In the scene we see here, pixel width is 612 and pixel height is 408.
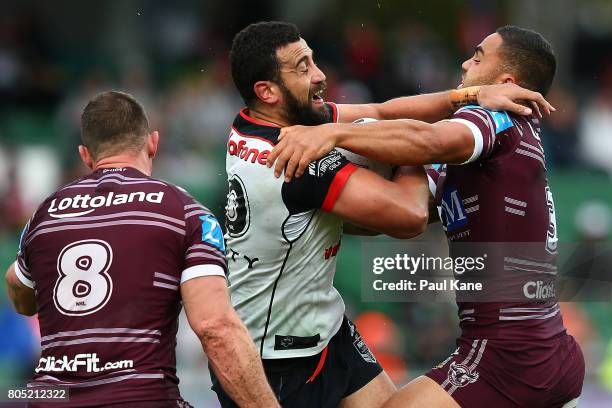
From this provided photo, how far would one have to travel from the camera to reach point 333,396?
6.00 m

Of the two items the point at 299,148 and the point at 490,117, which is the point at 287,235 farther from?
the point at 490,117

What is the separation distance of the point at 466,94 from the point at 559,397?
5.56 ft

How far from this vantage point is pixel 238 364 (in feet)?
16.6

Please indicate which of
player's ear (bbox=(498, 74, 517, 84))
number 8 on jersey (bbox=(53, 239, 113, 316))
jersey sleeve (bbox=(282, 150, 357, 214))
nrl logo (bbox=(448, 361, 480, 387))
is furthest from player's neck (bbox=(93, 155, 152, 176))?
player's ear (bbox=(498, 74, 517, 84))

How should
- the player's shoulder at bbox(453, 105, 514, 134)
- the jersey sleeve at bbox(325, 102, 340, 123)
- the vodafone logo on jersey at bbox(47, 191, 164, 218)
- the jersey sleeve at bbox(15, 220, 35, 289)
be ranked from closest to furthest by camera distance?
1. the vodafone logo on jersey at bbox(47, 191, 164, 218)
2. the jersey sleeve at bbox(15, 220, 35, 289)
3. the player's shoulder at bbox(453, 105, 514, 134)
4. the jersey sleeve at bbox(325, 102, 340, 123)

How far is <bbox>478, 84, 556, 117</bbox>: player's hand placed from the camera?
5.80 metres

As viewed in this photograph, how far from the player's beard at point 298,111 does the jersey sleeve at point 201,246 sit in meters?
0.91

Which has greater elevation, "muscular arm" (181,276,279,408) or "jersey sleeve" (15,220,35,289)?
"jersey sleeve" (15,220,35,289)

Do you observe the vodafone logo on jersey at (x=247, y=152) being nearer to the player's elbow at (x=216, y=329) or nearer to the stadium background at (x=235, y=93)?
the player's elbow at (x=216, y=329)

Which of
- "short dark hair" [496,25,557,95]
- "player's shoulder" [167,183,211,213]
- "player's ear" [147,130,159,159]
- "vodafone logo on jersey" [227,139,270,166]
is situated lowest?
"player's shoulder" [167,183,211,213]

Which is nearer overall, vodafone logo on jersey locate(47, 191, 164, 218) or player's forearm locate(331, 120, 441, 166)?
vodafone logo on jersey locate(47, 191, 164, 218)

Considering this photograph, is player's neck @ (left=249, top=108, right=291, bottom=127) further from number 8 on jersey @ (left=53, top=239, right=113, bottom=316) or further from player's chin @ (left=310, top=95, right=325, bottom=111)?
number 8 on jersey @ (left=53, top=239, right=113, bottom=316)

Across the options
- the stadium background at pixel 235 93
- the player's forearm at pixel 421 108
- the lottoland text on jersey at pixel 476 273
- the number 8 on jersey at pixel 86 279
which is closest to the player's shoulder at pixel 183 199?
the number 8 on jersey at pixel 86 279

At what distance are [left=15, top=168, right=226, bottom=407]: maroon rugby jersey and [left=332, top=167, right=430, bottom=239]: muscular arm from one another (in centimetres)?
71
